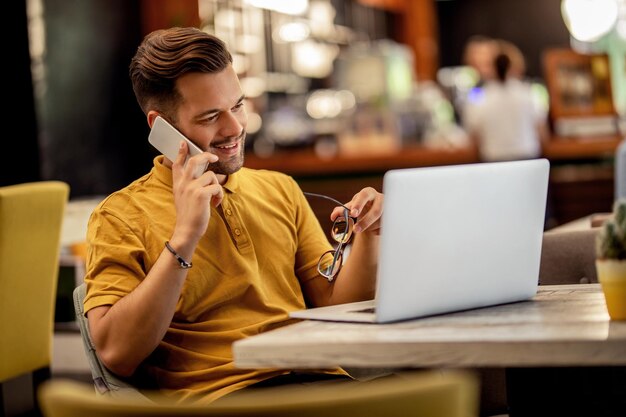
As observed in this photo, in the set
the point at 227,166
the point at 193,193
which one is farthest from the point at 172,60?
the point at 193,193

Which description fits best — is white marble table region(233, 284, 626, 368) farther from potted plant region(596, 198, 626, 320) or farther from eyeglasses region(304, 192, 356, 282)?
eyeglasses region(304, 192, 356, 282)

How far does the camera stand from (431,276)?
1691 mm

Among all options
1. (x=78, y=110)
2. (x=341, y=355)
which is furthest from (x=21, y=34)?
(x=341, y=355)

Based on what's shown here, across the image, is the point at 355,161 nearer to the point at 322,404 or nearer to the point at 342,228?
the point at 342,228

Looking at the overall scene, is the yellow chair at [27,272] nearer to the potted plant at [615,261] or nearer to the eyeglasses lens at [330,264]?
the eyeglasses lens at [330,264]

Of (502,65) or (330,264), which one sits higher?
(502,65)

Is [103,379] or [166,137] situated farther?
[166,137]

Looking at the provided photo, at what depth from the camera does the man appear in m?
1.85

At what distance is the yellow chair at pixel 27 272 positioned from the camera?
10.9 ft

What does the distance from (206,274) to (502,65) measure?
15.9 feet

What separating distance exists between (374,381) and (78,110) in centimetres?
519

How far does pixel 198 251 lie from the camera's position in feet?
6.58

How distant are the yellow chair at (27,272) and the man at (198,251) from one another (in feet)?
4.29

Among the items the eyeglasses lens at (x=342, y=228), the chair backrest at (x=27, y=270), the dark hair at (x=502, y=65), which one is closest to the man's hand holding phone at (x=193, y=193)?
the eyeglasses lens at (x=342, y=228)
